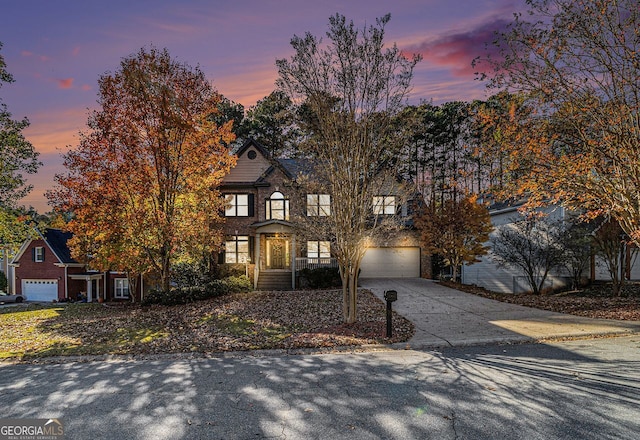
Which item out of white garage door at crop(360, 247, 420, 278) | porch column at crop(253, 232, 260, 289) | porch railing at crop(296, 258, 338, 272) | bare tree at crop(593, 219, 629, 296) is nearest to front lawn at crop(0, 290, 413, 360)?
porch column at crop(253, 232, 260, 289)

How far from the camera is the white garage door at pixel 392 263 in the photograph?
22.5 m

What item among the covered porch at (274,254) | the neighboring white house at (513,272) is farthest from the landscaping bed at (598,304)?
the covered porch at (274,254)

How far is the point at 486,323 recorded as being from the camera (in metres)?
9.47

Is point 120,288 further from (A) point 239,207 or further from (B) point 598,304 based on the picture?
(B) point 598,304

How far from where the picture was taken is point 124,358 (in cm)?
700

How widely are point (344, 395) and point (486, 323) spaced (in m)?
6.15

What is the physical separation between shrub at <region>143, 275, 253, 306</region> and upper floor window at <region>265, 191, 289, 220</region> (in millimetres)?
5887

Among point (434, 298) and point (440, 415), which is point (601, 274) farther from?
point (440, 415)

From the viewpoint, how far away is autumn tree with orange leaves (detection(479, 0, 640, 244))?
9586 millimetres

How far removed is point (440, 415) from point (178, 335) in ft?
21.7

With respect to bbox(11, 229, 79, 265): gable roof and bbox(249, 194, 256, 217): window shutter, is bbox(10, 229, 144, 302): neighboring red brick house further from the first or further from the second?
bbox(249, 194, 256, 217): window shutter

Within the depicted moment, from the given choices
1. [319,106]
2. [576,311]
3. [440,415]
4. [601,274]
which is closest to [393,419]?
[440,415]

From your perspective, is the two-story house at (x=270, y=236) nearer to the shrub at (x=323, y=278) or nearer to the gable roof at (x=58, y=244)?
the shrub at (x=323, y=278)

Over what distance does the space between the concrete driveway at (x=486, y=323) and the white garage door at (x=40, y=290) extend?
93.9 feet
